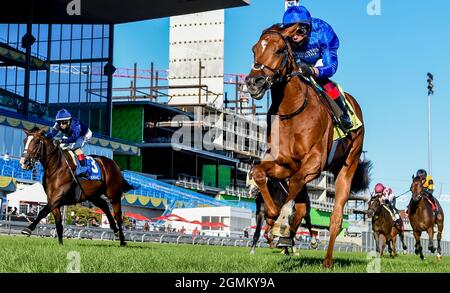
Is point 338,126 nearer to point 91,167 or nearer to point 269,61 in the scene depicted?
point 269,61

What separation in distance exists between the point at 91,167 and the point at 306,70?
8.37 meters

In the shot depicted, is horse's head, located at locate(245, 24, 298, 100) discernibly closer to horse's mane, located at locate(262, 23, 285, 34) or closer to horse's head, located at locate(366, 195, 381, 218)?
horse's mane, located at locate(262, 23, 285, 34)

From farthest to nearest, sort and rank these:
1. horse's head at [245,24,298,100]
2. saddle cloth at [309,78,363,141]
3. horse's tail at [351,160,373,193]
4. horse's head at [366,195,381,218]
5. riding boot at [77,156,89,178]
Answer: horse's head at [366,195,381,218] → riding boot at [77,156,89,178] → horse's tail at [351,160,373,193] → saddle cloth at [309,78,363,141] → horse's head at [245,24,298,100]

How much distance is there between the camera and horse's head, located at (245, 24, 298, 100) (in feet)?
26.8

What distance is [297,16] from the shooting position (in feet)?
29.8

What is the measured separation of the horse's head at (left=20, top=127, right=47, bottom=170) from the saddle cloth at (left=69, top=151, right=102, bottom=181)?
90 centimetres

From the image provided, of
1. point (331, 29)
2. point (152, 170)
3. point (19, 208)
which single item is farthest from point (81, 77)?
point (331, 29)

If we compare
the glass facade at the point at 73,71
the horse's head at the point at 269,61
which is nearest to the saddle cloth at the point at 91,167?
the horse's head at the point at 269,61

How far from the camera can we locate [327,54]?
9.64 m

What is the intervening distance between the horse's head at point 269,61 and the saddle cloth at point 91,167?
8.32 m

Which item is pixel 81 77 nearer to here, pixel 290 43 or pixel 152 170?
pixel 152 170

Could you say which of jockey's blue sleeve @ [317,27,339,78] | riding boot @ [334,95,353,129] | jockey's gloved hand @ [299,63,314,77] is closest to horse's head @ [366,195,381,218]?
riding boot @ [334,95,353,129]

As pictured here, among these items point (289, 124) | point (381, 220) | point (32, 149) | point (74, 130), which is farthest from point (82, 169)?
point (381, 220)
